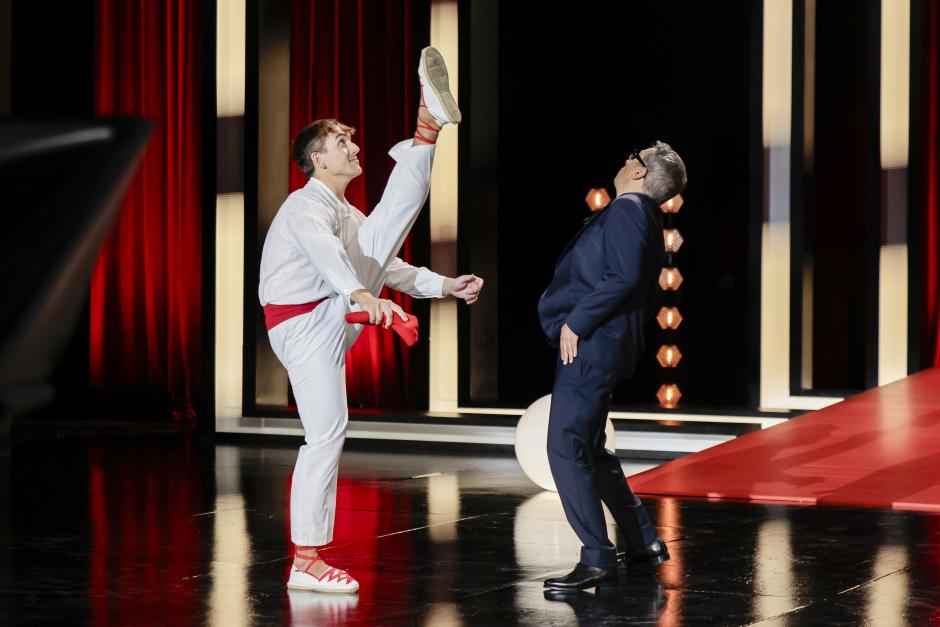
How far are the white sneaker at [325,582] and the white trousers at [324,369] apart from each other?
0.08m

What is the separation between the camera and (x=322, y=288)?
9.67ft

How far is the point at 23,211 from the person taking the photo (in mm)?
356

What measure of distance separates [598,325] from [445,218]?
4028mm

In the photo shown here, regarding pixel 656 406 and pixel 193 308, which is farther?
pixel 193 308

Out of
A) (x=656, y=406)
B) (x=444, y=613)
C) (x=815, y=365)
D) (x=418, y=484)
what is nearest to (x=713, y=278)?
(x=815, y=365)

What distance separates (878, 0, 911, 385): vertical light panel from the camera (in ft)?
20.9

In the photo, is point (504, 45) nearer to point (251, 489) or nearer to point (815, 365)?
point (815, 365)

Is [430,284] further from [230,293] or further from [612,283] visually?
[230,293]

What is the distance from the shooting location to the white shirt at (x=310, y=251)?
2795 mm

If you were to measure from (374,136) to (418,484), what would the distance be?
282cm

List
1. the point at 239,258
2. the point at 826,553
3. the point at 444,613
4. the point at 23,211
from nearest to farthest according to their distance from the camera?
the point at 23,211 < the point at 444,613 < the point at 826,553 < the point at 239,258

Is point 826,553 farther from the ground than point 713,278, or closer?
closer

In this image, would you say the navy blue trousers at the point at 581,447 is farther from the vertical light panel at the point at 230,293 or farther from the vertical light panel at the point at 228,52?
the vertical light panel at the point at 228,52

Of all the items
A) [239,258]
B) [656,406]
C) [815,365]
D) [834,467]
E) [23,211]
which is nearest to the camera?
[23,211]
